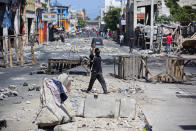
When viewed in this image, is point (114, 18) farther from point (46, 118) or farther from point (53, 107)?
point (46, 118)

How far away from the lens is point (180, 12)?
1781 inches

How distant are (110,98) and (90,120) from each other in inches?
36.9

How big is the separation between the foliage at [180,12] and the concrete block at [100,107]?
34.5 metres

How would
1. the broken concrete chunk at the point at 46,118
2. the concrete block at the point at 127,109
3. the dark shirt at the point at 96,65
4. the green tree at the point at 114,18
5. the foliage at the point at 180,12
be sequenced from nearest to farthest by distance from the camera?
1. the broken concrete chunk at the point at 46,118
2. the concrete block at the point at 127,109
3. the dark shirt at the point at 96,65
4. the foliage at the point at 180,12
5. the green tree at the point at 114,18

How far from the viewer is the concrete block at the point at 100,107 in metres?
9.61

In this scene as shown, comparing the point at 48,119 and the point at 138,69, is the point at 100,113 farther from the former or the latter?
the point at 138,69

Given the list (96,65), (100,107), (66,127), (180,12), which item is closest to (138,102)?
(96,65)

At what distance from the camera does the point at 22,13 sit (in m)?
42.3

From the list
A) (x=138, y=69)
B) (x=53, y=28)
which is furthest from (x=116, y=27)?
(x=138, y=69)

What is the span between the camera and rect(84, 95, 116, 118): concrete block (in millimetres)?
9609

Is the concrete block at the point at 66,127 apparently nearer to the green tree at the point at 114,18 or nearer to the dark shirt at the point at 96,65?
the dark shirt at the point at 96,65

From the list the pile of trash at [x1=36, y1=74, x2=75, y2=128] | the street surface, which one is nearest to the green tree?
the street surface

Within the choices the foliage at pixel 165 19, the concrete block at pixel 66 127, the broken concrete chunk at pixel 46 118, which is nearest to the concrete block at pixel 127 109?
the concrete block at pixel 66 127

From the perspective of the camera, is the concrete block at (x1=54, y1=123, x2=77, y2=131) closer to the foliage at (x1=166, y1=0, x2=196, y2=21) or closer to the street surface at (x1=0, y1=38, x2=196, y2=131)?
the street surface at (x1=0, y1=38, x2=196, y2=131)
